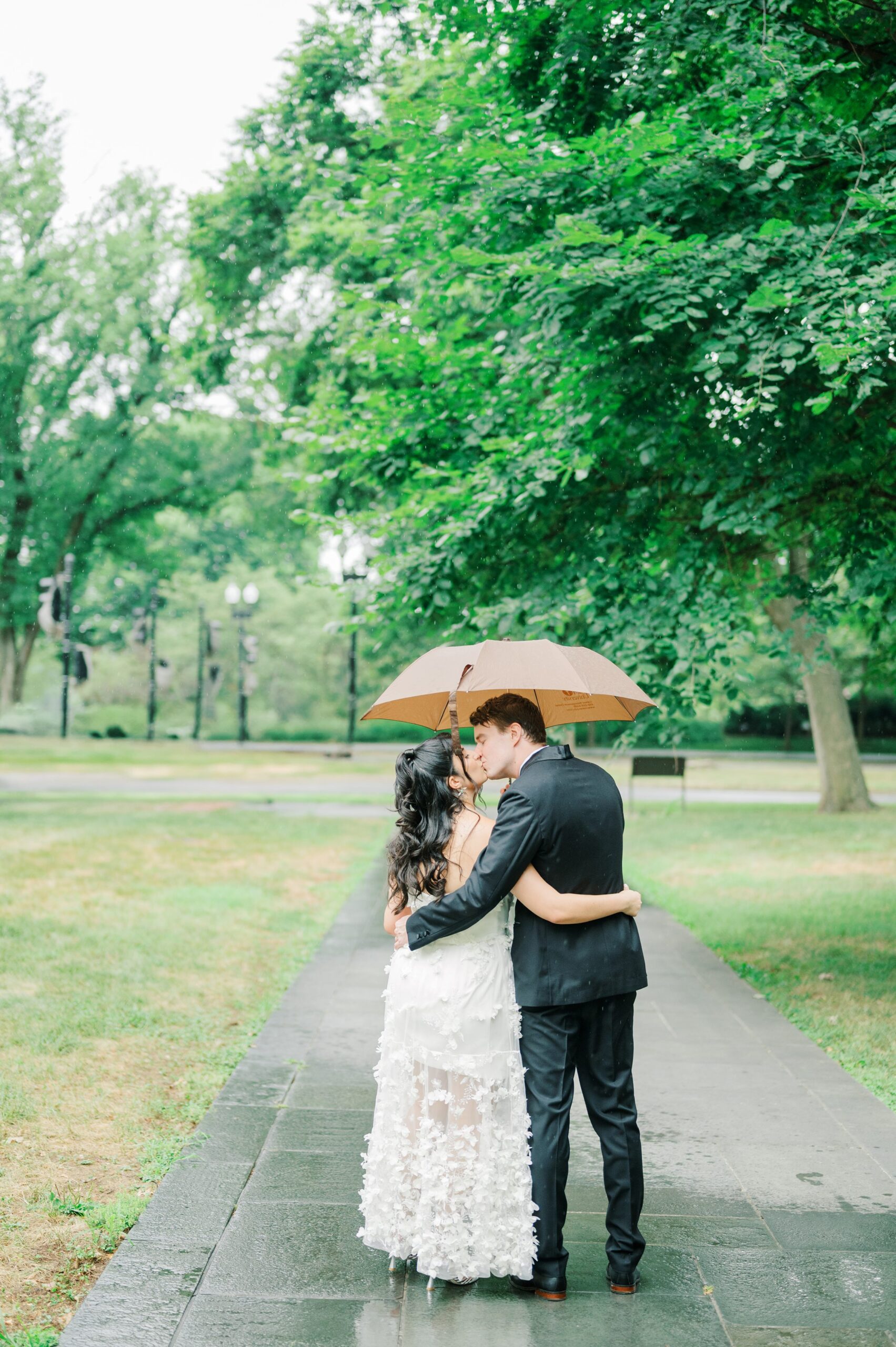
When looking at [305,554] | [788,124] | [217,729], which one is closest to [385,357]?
[788,124]

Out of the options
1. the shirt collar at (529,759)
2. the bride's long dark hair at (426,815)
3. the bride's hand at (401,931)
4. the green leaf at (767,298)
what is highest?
the green leaf at (767,298)

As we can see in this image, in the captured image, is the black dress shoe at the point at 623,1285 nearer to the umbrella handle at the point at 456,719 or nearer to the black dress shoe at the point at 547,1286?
the black dress shoe at the point at 547,1286

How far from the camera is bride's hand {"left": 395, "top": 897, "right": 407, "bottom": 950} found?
11.6 feet

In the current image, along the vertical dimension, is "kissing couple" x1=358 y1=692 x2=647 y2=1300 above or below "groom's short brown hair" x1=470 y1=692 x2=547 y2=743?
below

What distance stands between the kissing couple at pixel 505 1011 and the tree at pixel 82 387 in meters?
31.4

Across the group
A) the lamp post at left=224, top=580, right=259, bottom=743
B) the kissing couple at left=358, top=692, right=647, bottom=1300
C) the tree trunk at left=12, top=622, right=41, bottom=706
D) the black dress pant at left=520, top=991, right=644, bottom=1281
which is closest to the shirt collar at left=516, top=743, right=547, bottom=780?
the kissing couple at left=358, top=692, right=647, bottom=1300

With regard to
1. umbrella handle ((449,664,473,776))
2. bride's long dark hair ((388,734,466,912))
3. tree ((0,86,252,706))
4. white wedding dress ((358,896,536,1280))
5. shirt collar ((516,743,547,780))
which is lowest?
white wedding dress ((358,896,536,1280))

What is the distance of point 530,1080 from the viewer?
349 cm

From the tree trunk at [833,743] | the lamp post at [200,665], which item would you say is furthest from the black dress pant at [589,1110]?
the lamp post at [200,665]

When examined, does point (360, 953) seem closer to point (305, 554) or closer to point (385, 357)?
point (385, 357)

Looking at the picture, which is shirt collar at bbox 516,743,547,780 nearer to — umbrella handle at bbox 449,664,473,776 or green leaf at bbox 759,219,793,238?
umbrella handle at bbox 449,664,473,776

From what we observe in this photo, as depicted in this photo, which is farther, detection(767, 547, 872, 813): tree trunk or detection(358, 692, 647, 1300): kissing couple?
detection(767, 547, 872, 813): tree trunk

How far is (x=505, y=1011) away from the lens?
3.52 metres

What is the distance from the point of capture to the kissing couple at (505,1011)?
341 cm
